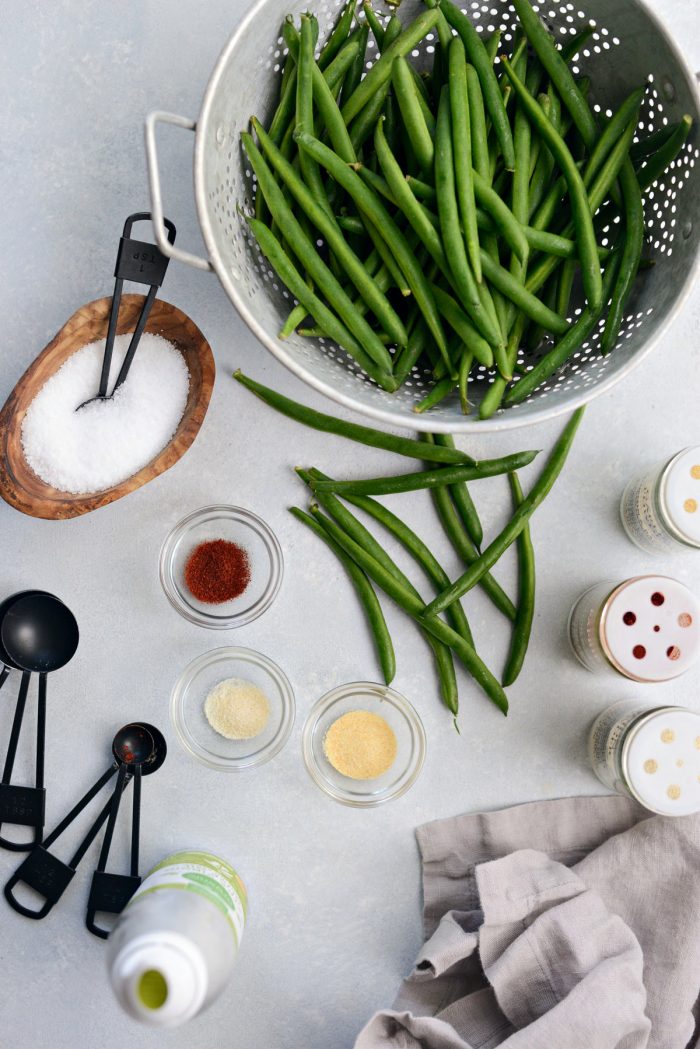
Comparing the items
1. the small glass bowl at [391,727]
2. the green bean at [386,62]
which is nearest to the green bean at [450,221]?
the green bean at [386,62]

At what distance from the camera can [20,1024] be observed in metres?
1.33

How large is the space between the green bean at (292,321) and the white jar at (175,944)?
2.49 feet

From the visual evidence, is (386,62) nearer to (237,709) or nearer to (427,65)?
(427,65)

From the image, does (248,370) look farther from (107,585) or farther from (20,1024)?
(20,1024)

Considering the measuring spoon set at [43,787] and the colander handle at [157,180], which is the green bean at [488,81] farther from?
the measuring spoon set at [43,787]

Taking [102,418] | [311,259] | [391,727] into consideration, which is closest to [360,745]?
[391,727]

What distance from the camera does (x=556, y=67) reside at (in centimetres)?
111

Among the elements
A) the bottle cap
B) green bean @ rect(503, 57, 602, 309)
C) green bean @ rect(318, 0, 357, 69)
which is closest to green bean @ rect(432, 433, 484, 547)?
green bean @ rect(503, 57, 602, 309)

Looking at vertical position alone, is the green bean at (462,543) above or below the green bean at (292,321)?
below

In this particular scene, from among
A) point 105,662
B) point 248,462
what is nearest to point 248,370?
point 248,462

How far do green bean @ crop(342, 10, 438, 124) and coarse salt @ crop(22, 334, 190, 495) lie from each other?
0.42m

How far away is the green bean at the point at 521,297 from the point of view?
108 centimetres

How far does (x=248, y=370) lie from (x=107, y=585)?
41cm

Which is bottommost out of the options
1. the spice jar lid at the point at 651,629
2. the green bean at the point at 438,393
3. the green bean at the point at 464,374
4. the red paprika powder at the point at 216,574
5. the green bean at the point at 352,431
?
the red paprika powder at the point at 216,574
